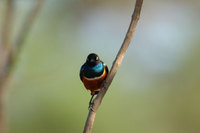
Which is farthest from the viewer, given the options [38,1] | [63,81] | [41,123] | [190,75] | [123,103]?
[190,75]

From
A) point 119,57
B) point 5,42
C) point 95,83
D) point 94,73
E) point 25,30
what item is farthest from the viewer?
point 94,73

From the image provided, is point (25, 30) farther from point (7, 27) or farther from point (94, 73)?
point (94, 73)

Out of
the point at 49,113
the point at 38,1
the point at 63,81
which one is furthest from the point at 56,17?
the point at 38,1

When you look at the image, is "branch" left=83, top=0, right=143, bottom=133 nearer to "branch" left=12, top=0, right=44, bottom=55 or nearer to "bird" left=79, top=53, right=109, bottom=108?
"branch" left=12, top=0, right=44, bottom=55

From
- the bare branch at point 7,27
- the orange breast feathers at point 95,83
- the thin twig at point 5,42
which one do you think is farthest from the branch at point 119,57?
the orange breast feathers at point 95,83

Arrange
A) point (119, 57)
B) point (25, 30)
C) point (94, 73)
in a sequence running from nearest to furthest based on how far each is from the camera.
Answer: point (119, 57)
point (25, 30)
point (94, 73)

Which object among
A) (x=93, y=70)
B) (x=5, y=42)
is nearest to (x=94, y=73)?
(x=93, y=70)

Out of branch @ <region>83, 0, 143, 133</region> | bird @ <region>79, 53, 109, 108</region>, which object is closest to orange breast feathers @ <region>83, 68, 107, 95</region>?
bird @ <region>79, 53, 109, 108</region>

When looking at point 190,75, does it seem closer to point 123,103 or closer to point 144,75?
point 144,75
